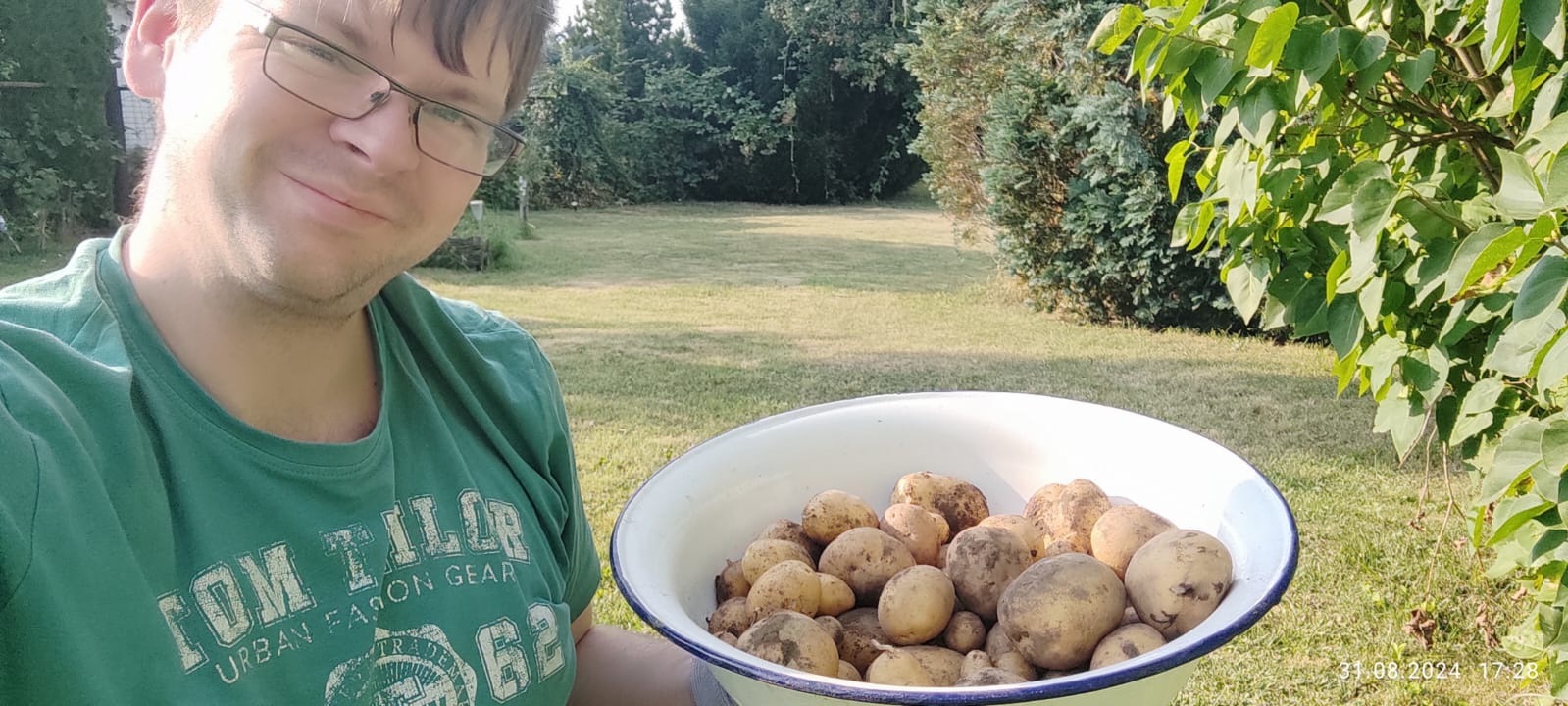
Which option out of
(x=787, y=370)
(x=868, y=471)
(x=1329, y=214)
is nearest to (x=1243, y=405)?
(x=787, y=370)

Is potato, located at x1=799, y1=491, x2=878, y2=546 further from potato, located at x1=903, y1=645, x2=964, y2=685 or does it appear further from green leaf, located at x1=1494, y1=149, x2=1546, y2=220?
green leaf, located at x1=1494, y1=149, x2=1546, y2=220

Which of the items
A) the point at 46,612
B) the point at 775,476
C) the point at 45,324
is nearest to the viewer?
the point at 46,612

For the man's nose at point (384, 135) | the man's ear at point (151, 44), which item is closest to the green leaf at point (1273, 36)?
the man's nose at point (384, 135)

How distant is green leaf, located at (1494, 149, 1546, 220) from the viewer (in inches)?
47.5

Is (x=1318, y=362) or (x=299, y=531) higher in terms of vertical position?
(x=299, y=531)

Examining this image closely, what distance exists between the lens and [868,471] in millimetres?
1426

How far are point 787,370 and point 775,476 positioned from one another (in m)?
4.67

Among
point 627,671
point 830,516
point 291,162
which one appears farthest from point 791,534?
point 291,162

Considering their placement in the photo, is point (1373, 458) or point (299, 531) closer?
point (299, 531)

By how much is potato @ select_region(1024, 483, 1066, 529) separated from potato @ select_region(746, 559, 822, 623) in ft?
1.02

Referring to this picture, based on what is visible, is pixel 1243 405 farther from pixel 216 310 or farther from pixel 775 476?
pixel 216 310

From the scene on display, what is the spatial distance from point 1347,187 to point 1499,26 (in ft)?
1.09
